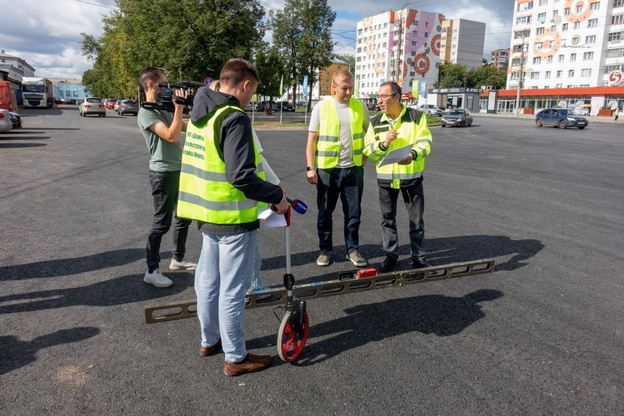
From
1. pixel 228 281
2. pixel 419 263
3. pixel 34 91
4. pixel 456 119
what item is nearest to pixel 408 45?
pixel 456 119

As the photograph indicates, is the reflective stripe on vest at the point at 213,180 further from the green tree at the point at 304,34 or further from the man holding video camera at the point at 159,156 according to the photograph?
the green tree at the point at 304,34

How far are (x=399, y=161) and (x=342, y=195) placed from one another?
0.82 meters

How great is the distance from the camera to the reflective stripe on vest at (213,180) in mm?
2645

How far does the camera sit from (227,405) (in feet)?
8.65

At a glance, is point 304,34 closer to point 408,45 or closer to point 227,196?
point 227,196

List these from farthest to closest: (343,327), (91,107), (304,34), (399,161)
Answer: (304,34) < (91,107) < (399,161) < (343,327)

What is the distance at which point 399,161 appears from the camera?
4465mm

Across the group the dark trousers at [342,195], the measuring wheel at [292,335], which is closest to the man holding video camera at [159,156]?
the dark trousers at [342,195]

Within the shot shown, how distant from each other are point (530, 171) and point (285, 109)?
6635 cm

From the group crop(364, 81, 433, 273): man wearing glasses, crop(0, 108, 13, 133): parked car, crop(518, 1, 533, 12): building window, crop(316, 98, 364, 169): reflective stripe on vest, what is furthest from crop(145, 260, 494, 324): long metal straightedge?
crop(518, 1, 533, 12): building window

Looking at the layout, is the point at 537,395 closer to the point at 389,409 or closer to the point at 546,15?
the point at 389,409

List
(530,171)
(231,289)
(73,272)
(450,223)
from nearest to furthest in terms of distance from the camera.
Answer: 1. (231,289)
2. (73,272)
3. (450,223)
4. (530,171)

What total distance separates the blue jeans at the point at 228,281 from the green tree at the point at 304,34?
50.9 metres

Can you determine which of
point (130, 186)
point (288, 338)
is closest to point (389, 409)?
point (288, 338)
